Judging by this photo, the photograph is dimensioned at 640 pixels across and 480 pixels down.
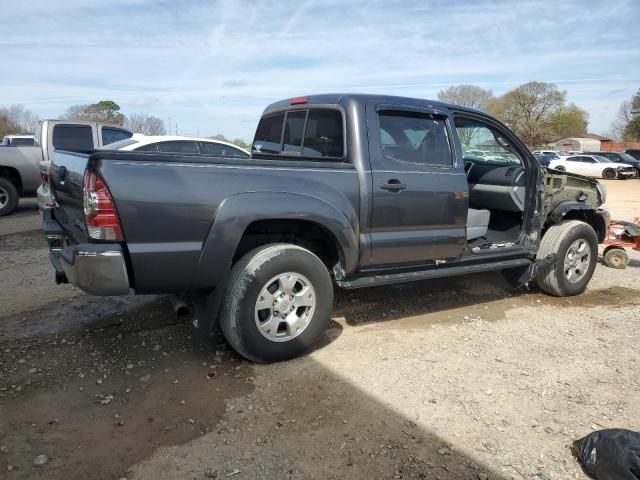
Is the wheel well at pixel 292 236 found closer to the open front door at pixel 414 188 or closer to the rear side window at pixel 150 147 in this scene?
the open front door at pixel 414 188

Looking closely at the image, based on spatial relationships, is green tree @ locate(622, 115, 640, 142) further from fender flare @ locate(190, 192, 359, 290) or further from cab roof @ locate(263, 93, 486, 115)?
fender flare @ locate(190, 192, 359, 290)

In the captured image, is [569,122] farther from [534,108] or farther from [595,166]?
[595,166]

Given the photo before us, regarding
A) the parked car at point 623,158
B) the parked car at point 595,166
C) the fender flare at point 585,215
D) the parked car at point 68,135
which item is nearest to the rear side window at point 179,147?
the parked car at point 68,135

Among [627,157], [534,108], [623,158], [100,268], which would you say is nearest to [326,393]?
[100,268]

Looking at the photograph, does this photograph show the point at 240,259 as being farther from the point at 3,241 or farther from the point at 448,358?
the point at 3,241

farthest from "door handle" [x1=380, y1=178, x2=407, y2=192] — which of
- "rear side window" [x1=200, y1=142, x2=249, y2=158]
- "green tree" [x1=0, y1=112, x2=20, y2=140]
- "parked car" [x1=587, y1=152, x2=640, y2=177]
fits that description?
"green tree" [x1=0, y1=112, x2=20, y2=140]

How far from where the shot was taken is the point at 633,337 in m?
4.43

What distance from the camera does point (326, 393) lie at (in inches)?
131

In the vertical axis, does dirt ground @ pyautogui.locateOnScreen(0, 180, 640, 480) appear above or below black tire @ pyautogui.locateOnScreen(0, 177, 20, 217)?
below

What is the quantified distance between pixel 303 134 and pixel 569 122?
3025 inches

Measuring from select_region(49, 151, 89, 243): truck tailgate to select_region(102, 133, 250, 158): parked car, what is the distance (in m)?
4.70

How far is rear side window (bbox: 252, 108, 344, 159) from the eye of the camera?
417 cm

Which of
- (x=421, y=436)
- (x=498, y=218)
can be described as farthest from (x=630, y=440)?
(x=498, y=218)

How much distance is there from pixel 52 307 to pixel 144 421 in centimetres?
238
